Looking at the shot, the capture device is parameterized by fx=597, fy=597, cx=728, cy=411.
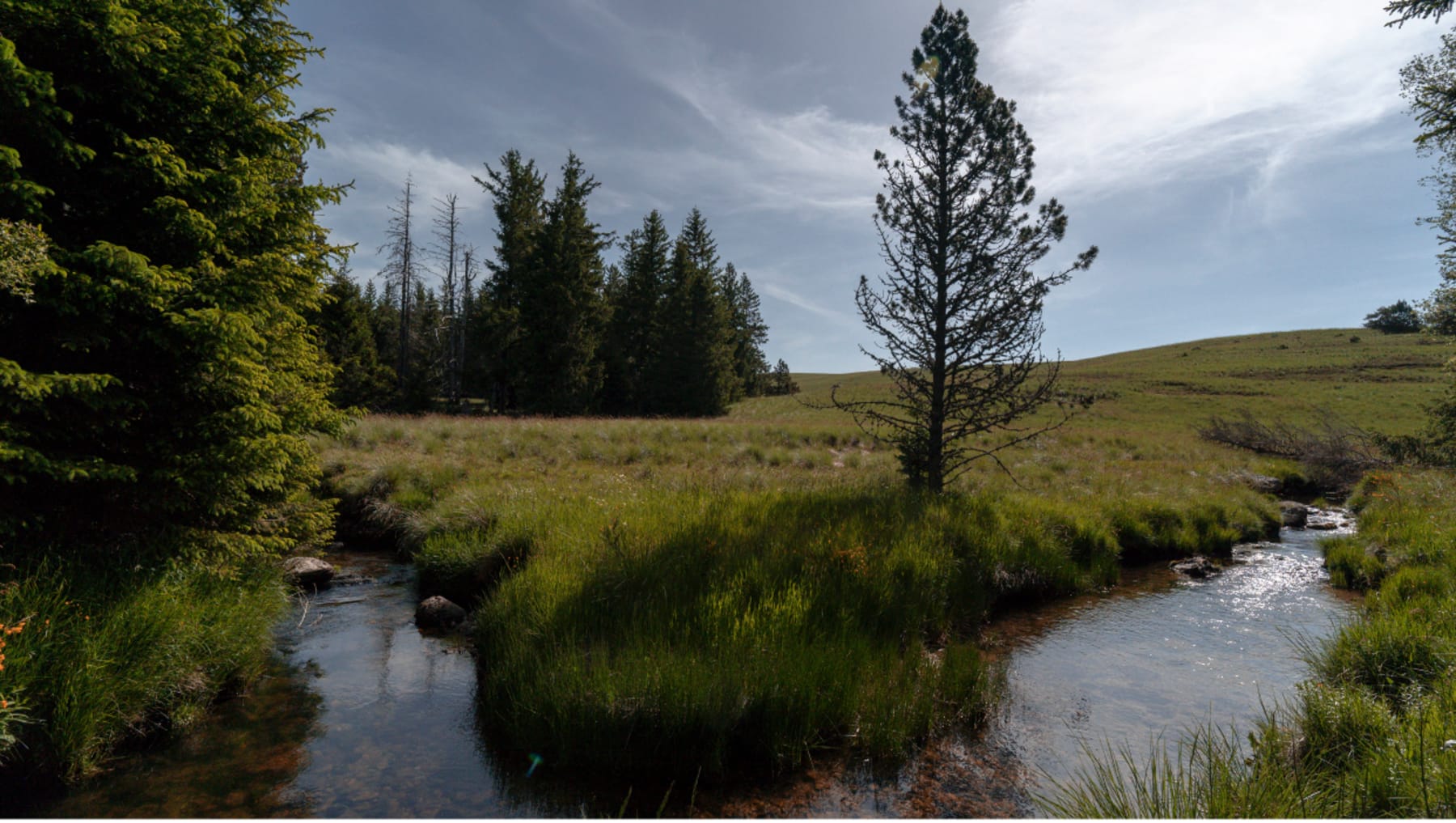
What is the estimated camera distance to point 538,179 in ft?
143

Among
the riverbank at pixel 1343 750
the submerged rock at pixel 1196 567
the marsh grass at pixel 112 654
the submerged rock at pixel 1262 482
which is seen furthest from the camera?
the submerged rock at pixel 1262 482

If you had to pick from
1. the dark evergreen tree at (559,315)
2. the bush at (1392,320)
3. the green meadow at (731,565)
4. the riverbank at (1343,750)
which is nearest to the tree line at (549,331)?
the dark evergreen tree at (559,315)

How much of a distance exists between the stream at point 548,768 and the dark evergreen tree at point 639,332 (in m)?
36.4

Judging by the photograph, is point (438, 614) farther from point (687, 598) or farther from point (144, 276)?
point (144, 276)

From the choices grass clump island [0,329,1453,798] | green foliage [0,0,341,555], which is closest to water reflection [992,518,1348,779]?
grass clump island [0,329,1453,798]

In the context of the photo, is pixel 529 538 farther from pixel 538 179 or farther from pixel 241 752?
pixel 538 179

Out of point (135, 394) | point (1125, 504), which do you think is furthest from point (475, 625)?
point (1125, 504)

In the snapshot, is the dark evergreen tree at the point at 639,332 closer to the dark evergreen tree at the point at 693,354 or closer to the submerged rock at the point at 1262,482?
the dark evergreen tree at the point at 693,354

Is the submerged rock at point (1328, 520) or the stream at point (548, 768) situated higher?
the submerged rock at point (1328, 520)

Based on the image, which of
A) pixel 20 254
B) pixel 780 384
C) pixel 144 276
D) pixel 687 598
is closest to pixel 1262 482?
pixel 687 598

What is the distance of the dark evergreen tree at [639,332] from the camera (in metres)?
44.6

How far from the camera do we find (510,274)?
41.2 metres

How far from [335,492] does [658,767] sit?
1240cm

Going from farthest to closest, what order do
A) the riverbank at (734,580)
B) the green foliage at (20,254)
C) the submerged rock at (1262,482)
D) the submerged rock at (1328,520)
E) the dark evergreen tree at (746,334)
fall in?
the dark evergreen tree at (746,334), the submerged rock at (1262,482), the submerged rock at (1328,520), the riverbank at (734,580), the green foliage at (20,254)
